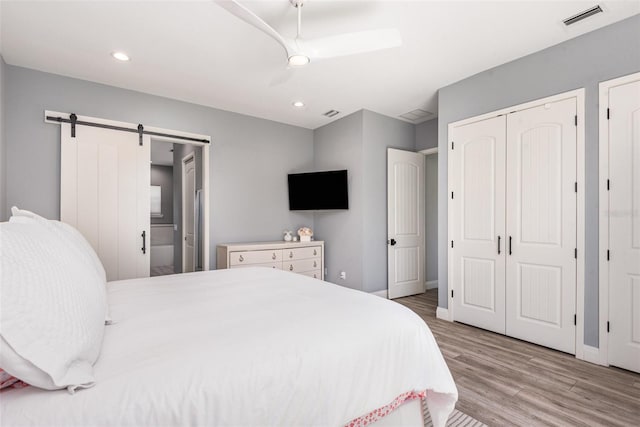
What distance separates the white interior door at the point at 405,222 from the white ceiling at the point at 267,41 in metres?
1.17

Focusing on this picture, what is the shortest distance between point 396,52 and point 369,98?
3.63ft

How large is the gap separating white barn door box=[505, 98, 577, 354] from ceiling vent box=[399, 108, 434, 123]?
154 centimetres

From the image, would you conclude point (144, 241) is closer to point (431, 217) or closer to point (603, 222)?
point (431, 217)

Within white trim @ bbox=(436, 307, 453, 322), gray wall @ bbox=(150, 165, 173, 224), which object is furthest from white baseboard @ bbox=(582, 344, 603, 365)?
gray wall @ bbox=(150, 165, 173, 224)

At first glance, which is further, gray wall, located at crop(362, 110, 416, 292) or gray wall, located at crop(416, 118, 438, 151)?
gray wall, located at crop(416, 118, 438, 151)

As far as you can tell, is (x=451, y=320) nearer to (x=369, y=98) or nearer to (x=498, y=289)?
(x=498, y=289)

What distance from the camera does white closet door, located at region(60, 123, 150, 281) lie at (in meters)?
3.23

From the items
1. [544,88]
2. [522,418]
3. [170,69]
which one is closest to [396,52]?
[544,88]

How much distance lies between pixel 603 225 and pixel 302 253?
3.34m

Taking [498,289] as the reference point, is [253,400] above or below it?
above

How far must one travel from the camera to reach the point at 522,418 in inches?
69.8

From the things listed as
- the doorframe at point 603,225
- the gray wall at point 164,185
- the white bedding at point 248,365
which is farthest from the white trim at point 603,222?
the gray wall at point 164,185

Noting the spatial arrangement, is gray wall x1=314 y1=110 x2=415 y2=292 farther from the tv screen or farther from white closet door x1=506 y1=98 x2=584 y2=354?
white closet door x1=506 y1=98 x2=584 y2=354

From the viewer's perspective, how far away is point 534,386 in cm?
210
